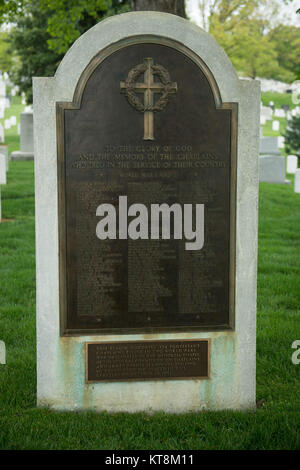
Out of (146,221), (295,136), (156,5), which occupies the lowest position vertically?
(146,221)

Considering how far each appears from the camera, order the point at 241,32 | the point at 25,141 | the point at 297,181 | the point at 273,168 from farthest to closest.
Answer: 1. the point at 241,32
2. the point at 25,141
3. the point at 273,168
4. the point at 297,181

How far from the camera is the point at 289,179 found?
62.5 feet

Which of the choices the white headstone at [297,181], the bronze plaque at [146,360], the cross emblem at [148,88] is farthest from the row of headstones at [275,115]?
the bronze plaque at [146,360]

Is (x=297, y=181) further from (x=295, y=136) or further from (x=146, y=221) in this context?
(x=146, y=221)

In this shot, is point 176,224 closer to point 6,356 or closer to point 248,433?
point 248,433

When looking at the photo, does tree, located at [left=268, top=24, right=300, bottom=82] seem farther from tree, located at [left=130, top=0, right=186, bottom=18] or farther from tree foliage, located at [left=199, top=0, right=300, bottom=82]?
tree, located at [left=130, top=0, right=186, bottom=18]

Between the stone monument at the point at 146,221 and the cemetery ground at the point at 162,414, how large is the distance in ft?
0.69

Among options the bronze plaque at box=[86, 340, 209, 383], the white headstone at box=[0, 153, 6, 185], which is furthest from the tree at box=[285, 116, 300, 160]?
the bronze plaque at box=[86, 340, 209, 383]

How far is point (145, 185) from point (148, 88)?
0.69m

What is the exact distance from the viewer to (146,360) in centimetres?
448

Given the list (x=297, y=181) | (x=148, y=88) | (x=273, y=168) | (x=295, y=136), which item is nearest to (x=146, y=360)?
(x=148, y=88)

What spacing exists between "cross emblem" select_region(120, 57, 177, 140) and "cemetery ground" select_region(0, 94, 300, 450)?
2.12 metres

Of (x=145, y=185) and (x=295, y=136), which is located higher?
(x=295, y=136)

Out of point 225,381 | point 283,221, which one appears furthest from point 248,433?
point 283,221
